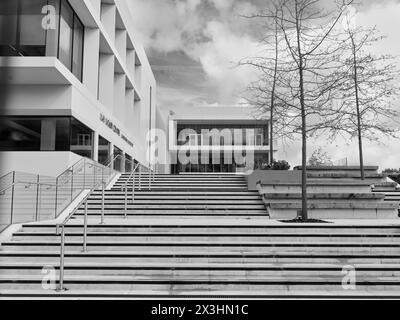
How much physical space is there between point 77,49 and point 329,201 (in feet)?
44.5

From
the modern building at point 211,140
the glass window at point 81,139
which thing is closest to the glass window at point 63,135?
the glass window at point 81,139

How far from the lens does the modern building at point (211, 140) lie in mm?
42844

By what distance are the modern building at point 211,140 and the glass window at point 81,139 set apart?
20.6m

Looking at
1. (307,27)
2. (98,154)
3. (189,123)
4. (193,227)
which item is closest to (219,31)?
(193,227)

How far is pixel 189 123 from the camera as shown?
47750 millimetres

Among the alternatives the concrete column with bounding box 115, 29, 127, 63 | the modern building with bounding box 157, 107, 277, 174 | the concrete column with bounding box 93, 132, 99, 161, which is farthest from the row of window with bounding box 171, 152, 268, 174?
the concrete column with bounding box 93, 132, 99, 161

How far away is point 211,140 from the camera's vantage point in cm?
4625

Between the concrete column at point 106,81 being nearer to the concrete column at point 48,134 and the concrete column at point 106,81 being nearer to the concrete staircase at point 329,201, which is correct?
the concrete column at point 48,134

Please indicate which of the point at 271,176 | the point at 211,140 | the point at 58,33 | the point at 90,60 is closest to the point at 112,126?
the point at 90,60

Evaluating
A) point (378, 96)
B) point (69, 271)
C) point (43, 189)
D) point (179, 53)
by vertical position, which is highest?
point (378, 96)

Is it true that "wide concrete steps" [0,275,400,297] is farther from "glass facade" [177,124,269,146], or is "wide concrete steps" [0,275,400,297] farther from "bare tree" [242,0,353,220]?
"glass facade" [177,124,269,146]

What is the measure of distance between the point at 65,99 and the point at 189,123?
104 feet

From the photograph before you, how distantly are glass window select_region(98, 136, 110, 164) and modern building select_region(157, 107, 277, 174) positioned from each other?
17136mm
